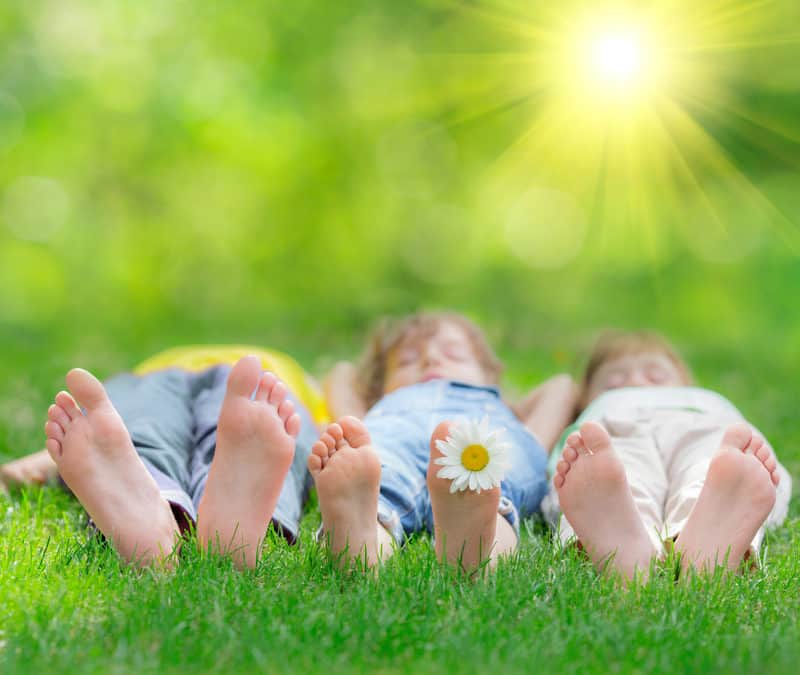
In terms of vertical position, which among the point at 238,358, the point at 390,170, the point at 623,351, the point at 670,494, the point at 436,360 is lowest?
the point at 670,494

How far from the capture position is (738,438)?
1697 mm

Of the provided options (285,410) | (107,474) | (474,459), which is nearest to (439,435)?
(474,459)

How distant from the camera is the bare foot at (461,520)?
1.56 metres

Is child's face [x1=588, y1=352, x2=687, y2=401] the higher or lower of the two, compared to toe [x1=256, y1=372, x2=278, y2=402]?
higher

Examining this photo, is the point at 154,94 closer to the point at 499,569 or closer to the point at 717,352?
the point at 717,352

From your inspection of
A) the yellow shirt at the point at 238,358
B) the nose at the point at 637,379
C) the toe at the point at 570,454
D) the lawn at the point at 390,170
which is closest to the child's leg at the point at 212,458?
the yellow shirt at the point at 238,358

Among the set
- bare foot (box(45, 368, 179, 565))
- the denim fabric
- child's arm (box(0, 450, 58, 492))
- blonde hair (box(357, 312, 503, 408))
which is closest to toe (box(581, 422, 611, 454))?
the denim fabric

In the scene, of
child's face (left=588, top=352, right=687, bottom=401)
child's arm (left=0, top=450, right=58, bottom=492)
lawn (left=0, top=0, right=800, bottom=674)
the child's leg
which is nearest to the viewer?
the child's leg

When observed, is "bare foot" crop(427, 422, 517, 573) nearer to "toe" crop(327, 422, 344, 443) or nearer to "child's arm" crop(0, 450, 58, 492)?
"toe" crop(327, 422, 344, 443)

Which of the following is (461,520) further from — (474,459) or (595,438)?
(595,438)

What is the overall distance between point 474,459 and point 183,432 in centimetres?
87

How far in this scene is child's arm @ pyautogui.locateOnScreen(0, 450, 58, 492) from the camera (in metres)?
2.24

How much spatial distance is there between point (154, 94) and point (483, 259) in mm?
3795

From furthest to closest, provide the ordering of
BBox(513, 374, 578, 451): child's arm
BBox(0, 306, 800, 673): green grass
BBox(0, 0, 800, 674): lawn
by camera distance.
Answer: BBox(0, 0, 800, 674): lawn, BBox(513, 374, 578, 451): child's arm, BBox(0, 306, 800, 673): green grass
